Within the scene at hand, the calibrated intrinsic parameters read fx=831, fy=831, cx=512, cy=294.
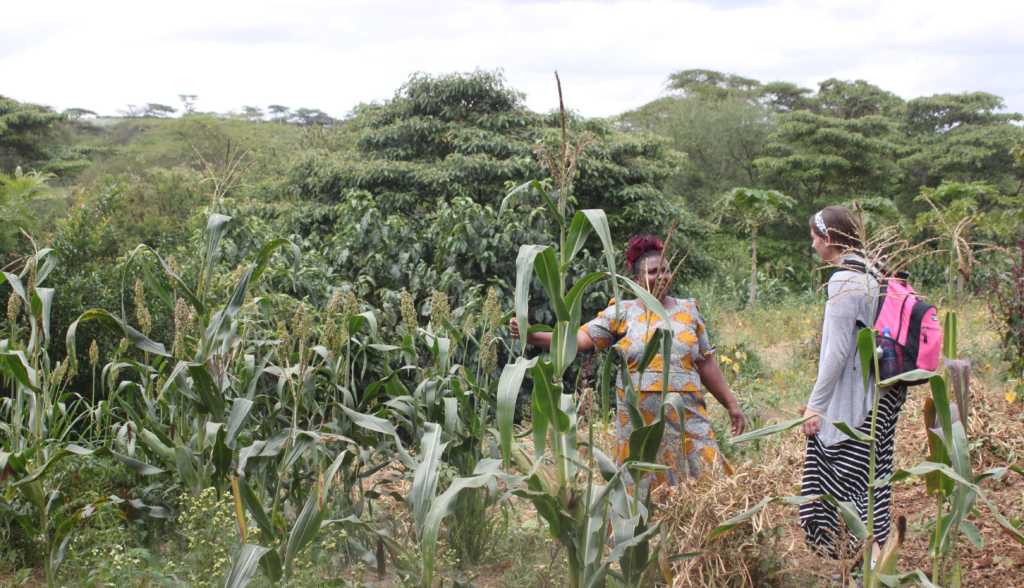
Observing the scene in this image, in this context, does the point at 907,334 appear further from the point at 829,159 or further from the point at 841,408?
the point at 829,159

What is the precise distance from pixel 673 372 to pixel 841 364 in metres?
0.63

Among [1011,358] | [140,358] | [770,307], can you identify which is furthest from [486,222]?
[770,307]

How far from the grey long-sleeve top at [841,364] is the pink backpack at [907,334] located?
0.28ft

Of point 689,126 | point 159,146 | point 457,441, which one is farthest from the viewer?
point 159,146

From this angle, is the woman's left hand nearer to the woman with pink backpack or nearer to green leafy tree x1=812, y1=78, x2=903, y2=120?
the woman with pink backpack

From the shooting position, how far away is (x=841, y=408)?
Answer: 9.95ft

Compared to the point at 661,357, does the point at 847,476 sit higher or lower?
lower

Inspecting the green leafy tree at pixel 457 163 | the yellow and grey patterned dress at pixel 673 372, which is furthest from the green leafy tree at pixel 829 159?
the yellow and grey patterned dress at pixel 673 372

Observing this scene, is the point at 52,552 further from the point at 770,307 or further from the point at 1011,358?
the point at 770,307

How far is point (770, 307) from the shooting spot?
50.2ft

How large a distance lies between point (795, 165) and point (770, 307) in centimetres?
1011

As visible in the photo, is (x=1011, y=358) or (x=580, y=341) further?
(x=1011, y=358)

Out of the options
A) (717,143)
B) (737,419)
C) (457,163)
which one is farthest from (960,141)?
(737,419)

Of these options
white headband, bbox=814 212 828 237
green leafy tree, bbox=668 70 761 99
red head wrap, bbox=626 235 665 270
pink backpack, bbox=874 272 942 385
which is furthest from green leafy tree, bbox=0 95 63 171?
pink backpack, bbox=874 272 942 385
